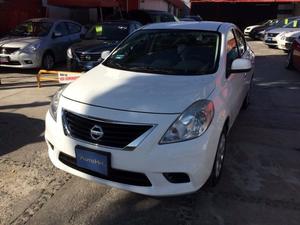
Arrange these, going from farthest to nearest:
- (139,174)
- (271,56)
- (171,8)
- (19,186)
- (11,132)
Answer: (171,8) < (271,56) < (11,132) < (19,186) < (139,174)

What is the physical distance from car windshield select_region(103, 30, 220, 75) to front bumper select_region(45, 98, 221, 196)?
1.08 metres

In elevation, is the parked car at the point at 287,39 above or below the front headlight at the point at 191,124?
below

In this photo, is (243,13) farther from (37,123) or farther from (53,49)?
(37,123)

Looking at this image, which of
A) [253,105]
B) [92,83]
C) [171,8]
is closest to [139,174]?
[92,83]

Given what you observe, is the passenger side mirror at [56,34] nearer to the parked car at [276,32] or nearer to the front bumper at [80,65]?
the front bumper at [80,65]

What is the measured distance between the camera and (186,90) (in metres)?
3.73

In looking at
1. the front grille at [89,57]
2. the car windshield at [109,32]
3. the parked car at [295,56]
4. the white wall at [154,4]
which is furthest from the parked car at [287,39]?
the white wall at [154,4]

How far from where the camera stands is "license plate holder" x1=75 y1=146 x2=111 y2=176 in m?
3.34

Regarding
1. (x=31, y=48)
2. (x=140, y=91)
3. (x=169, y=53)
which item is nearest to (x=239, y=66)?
(x=169, y=53)

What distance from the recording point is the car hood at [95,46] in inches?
364

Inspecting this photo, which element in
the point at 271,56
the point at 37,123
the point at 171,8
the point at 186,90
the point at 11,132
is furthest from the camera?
the point at 171,8

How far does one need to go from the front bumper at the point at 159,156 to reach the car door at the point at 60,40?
8.19 metres

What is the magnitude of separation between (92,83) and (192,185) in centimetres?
148

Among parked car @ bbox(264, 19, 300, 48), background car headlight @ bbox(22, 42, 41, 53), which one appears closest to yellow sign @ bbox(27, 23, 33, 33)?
background car headlight @ bbox(22, 42, 41, 53)
